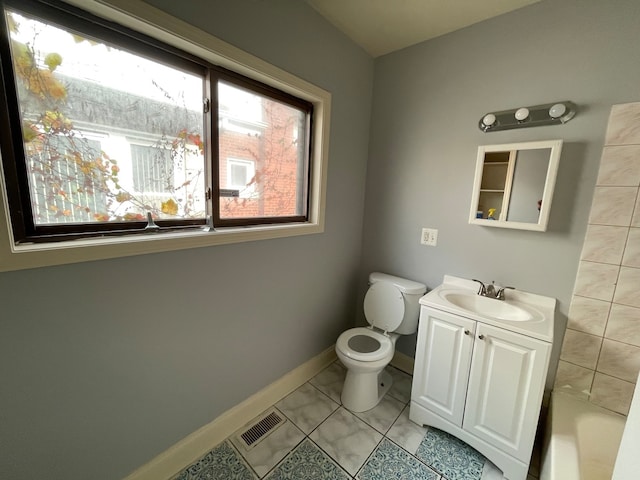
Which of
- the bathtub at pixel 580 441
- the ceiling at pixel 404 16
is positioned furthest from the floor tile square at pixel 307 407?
the ceiling at pixel 404 16

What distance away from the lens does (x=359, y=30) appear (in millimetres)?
1679

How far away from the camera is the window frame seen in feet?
2.64

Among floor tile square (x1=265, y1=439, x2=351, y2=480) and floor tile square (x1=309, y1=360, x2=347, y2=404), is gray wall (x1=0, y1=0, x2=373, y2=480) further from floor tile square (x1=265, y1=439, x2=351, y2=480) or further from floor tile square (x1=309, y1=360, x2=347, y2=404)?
floor tile square (x1=265, y1=439, x2=351, y2=480)

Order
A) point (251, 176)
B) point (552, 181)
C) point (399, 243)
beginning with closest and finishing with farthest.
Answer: point (552, 181)
point (251, 176)
point (399, 243)

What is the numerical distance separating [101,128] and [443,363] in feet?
6.61

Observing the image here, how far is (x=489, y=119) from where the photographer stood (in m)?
1.52

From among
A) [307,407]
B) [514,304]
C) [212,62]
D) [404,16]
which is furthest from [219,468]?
[404,16]

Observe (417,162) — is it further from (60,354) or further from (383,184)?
(60,354)

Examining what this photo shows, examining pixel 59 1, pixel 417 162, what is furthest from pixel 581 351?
pixel 59 1

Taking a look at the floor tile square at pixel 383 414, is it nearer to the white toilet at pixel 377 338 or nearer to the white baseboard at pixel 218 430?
the white toilet at pixel 377 338

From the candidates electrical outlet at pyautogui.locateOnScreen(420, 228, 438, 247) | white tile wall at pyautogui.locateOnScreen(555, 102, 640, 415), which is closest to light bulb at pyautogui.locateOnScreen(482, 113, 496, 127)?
white tile wall at pyautogui.locateOnScreen(555, 102, 640, 415)

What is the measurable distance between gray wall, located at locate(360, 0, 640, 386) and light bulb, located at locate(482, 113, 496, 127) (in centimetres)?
9

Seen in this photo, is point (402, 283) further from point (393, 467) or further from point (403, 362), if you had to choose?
point (393, 467)

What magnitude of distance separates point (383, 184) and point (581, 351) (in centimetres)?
158
